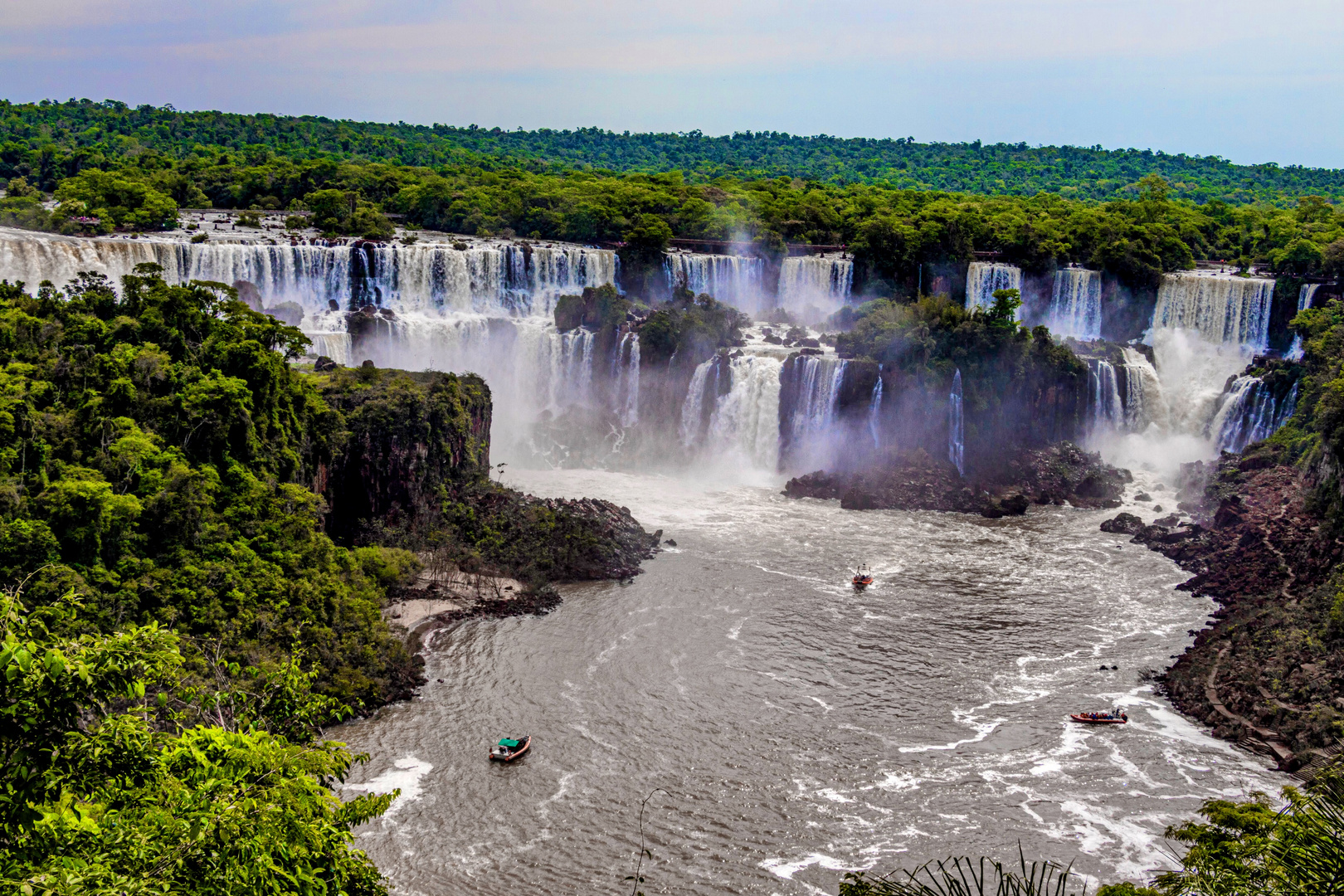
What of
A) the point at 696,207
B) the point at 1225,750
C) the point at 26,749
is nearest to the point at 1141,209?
the point at 696,207

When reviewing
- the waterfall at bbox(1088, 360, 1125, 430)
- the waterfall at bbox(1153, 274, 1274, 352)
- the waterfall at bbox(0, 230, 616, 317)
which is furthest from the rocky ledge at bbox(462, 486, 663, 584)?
the waterfall at bbox(1153, 274, 1274, 352)

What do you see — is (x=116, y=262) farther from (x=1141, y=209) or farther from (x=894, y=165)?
(x=894, y=165)

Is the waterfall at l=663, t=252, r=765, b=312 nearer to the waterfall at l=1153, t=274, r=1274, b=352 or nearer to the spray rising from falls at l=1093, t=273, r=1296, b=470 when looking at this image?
the spray rising from falls at l=1093, t=273, r=1296, b=470

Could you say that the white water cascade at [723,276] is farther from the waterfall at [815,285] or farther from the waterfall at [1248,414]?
the waterfall at [1248,414]

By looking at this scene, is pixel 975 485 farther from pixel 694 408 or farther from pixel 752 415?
pixel 694 408

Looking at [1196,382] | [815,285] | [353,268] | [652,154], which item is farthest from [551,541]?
[652,154]

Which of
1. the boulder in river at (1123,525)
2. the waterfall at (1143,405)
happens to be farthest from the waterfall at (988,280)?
the boulder in river at (1123,525)

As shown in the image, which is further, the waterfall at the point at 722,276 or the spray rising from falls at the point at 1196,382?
the waterfall at the point at 722,276
